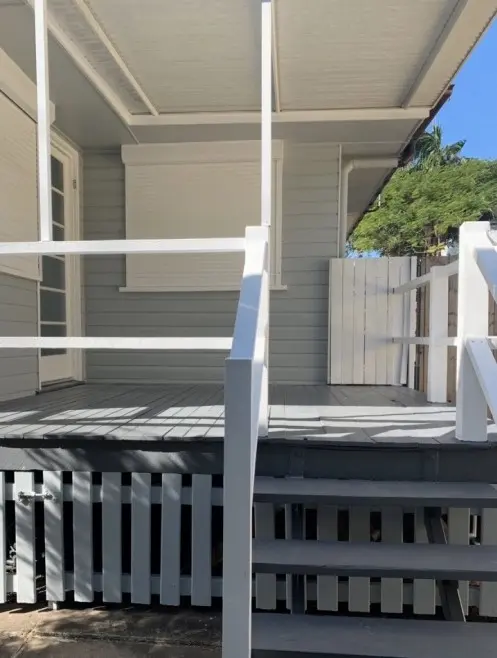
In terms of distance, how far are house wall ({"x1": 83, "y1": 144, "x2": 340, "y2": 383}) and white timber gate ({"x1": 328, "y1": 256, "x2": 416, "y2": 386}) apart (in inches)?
5.8

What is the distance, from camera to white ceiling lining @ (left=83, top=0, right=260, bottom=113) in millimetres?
2910

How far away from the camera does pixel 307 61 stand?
3.41 metres

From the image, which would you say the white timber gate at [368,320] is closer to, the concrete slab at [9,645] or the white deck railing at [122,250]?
the white deck railing at [122,250]

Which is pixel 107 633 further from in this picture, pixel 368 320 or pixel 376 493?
pixel 368 320

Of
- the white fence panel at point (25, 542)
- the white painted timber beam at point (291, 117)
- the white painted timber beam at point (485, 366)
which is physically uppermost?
the white painted timber beam at point (291, 117)

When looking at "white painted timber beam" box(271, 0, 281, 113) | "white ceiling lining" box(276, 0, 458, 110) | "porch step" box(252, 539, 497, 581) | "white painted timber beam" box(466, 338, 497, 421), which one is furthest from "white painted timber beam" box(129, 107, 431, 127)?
"porch step" box(252, 539, 497, 581)

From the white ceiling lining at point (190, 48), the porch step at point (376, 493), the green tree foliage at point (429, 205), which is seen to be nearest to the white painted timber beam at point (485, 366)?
the porch step at point (376, 493)

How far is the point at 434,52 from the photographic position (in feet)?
10.8

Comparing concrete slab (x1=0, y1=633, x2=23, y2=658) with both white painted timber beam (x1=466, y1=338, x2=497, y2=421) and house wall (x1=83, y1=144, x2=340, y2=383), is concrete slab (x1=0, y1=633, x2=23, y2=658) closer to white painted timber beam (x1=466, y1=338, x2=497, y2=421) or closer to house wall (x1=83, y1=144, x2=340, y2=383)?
white painted timber beam (x1=466, y1=338, x2=497, y2=421)

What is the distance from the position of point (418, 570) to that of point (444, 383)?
5.97 ft

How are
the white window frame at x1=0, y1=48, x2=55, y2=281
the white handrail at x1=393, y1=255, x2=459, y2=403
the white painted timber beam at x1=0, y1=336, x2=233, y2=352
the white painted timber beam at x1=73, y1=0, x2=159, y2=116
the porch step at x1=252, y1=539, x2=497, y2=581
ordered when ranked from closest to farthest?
the porch step at x1=252, y1=539, x2=497, y2=581
the white painted timber beam at x1=0, y1=336, x2=233, y2=352
the white painted timber beam at x1=73, y1=0, x2=159, y2=116
the white handrail at x1=393, y1=255, x2=459, y2=403
the white window frame at x1=0, y1=48, x2=55, y2=281

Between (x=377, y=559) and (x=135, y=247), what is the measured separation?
1.73m

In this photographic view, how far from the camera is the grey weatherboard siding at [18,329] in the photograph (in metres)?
3.50

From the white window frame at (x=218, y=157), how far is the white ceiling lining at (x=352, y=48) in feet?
1.99
